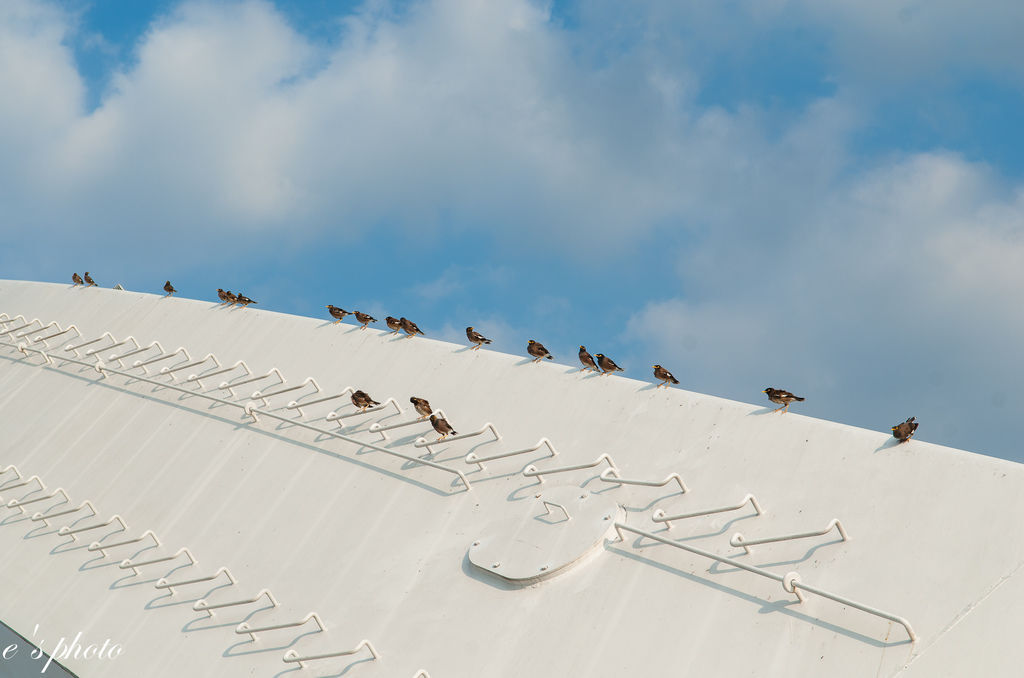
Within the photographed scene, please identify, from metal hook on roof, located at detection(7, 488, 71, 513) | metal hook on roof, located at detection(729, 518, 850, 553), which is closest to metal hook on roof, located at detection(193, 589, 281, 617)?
metal hook on roof, located at detection(7, 488, 71, 513)

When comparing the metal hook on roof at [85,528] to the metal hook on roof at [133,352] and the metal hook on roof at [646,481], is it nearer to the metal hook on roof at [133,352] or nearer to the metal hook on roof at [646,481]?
the metal hook on roof at [133,352]

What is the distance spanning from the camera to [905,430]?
10297 millimetres

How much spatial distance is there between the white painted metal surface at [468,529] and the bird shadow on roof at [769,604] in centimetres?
2

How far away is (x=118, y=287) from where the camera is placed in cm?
2462

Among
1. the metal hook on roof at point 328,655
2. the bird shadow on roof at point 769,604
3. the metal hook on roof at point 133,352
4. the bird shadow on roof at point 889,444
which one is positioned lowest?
the metal hook on roof at point 328,655

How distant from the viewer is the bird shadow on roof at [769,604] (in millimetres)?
8414

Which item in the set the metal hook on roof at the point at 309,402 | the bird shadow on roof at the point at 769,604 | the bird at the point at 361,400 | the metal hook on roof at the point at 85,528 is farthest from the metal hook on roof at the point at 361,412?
the bird shadow on roof at the point at 769,604

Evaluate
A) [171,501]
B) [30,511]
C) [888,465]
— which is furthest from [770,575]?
[30,511]

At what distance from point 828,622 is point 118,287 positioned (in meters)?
21.7

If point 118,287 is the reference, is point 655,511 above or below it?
below

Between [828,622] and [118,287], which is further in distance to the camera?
[118,287]

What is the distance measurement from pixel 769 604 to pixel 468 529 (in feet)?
14.1

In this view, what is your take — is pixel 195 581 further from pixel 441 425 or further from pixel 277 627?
pixel 441 425

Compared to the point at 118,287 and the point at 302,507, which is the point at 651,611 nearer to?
the point at 302,507
